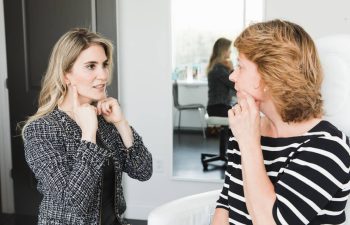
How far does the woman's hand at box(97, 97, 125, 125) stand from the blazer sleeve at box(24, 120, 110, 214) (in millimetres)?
249

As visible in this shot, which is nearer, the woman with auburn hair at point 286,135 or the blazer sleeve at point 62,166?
the woman with auburn hair at point 286,135

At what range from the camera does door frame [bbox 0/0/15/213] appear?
9.70 ft

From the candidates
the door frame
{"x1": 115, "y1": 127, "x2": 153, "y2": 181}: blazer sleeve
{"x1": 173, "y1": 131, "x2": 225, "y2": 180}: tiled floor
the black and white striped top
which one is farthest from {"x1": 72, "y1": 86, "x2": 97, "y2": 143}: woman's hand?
the door frame

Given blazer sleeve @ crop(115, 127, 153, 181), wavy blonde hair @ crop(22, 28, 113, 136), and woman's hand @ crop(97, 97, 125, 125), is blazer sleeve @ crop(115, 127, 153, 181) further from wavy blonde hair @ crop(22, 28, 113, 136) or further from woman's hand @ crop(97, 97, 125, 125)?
wavy blonde hair @ crop(22, 28, 113, 136)

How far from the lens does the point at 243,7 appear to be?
Result: 8.89ft

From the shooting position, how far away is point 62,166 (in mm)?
1358

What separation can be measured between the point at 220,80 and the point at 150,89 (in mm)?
500

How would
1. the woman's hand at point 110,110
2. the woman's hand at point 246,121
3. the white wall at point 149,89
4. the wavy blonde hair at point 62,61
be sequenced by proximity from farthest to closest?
the white wall at point 149,89 < the woman's hand at point 110,110 < the wavy blonde hair at point 62,61 < the woman's hand at point 246,121

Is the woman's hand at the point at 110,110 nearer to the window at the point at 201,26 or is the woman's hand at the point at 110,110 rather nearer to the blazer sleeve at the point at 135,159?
the blazer sleeve at the point at 135,159

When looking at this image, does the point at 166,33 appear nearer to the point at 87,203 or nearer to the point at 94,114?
the point at 94,114

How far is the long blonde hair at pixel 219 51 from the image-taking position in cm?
276

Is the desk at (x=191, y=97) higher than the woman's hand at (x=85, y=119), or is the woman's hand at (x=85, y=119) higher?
the woman's hand at (x=85, y=119)

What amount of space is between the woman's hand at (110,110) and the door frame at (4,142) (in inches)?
64.5

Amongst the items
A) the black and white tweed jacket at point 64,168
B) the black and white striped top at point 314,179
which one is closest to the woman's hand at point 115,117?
the black and white tweed jacket at point 64,168
